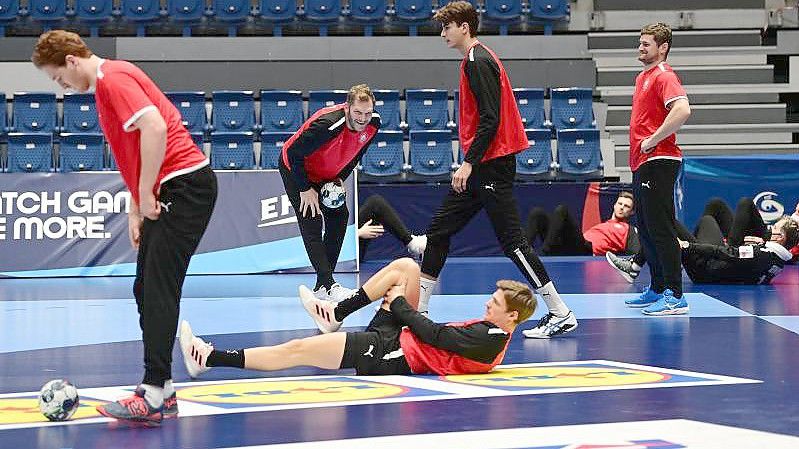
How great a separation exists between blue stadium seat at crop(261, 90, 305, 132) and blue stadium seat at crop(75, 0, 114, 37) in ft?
12.6

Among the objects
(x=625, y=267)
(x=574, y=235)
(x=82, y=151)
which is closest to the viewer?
(x=625, y=267)

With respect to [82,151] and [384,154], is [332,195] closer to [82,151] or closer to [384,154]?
[384,154]

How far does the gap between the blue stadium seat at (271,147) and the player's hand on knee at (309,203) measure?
804 cm

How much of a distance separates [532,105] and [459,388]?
12989 millimetres

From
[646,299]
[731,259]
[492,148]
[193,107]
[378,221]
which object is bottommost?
[646,299]

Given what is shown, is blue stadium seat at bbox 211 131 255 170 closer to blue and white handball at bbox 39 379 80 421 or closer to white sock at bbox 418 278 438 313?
white sock at bbox 418 278 438 313

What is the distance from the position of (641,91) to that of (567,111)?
1014 cm

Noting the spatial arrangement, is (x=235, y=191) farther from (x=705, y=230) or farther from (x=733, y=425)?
(x=733, y=425)

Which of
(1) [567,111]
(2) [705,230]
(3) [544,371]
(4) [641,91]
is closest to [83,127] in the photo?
(1) [567,111]

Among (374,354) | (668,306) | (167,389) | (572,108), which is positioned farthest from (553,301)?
(572,108)

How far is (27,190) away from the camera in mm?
11508

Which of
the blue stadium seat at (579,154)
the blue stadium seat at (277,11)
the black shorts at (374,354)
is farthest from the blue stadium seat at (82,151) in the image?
the black shorts at (374,354)

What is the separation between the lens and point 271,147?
1620 centimetres

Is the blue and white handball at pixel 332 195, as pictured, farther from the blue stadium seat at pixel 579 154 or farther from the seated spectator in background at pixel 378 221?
the blue stadium seat at pixel 579 154
